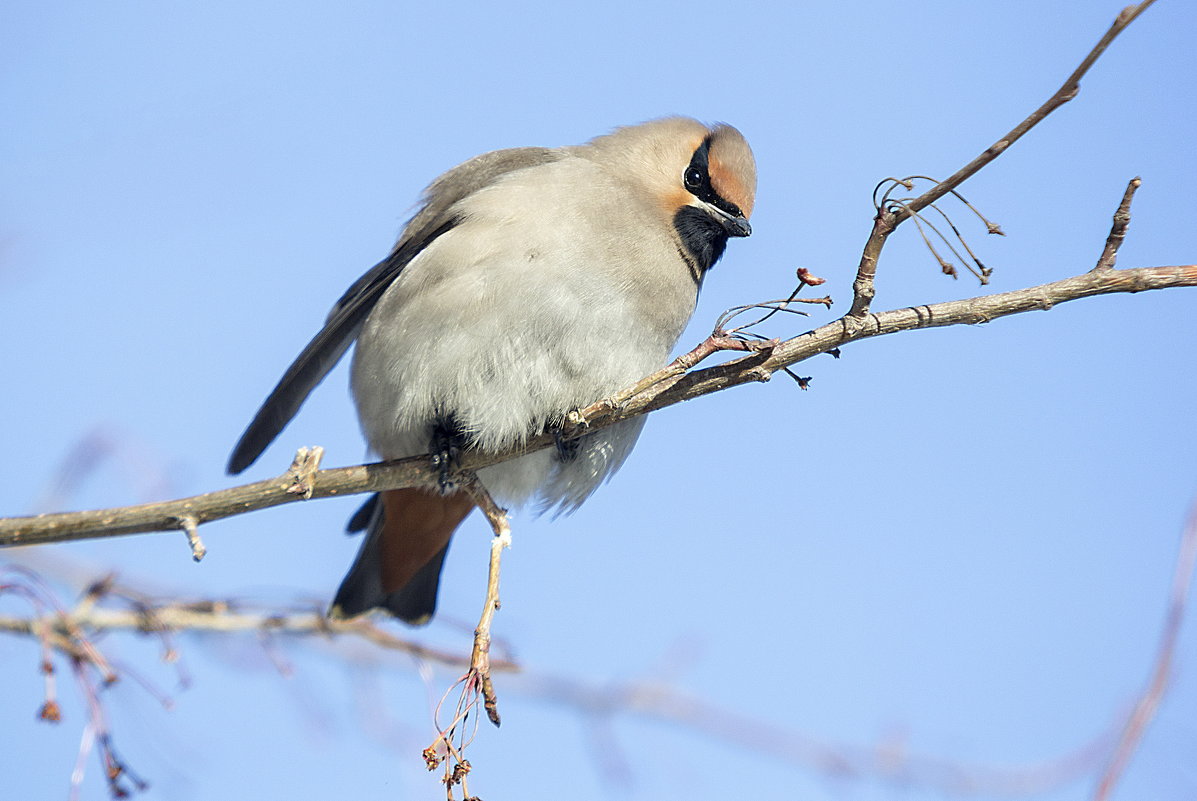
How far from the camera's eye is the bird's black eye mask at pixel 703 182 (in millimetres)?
4980

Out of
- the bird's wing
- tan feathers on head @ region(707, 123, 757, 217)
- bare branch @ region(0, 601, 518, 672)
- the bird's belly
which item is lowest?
bare branch @ region(0, 601, 518, 672)

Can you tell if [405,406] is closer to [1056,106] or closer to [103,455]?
[103,455]

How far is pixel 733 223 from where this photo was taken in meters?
4.92

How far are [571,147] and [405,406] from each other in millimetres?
1617

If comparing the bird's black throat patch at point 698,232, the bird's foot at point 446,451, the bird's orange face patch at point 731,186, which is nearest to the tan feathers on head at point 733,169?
the bird's orange face patch at point 731,186

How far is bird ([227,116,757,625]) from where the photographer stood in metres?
4.30

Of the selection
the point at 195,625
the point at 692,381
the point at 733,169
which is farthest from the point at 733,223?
the point at 195,625

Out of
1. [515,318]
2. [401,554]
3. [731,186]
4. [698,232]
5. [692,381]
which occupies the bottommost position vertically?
[692,381]

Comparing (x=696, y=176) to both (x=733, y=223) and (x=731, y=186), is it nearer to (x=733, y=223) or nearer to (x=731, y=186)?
(x=731, y=186)

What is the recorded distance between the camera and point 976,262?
304 cm

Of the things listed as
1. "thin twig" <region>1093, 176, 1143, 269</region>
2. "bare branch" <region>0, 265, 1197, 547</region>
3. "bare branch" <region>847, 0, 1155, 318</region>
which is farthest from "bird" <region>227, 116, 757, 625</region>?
"thin twig" <region>1093, 176, 1143, 269</region>

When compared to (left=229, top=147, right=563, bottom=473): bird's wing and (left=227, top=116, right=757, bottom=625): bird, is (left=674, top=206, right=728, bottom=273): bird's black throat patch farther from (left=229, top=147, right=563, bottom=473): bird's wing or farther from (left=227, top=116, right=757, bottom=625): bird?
(left=229, top=147, right=563, bottom=473): bird's wing

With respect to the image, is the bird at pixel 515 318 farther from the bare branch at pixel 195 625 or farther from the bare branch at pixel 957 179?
the bare branch at pixel 957 179

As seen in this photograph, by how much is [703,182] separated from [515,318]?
1262mm
